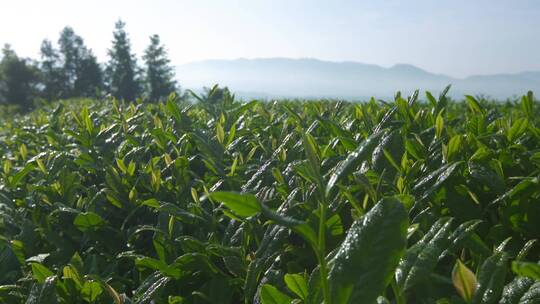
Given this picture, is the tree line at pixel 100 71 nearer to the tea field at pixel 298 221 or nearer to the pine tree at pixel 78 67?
the pine tree at pixel 78 67

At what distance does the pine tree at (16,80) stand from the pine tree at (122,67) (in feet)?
30.3

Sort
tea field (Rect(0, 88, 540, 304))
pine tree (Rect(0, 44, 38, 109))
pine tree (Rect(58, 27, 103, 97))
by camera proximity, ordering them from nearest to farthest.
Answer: tea field (Rect(0, 88, 540, 304)) < pine tree (Rect(0, 44, 38, 109)) < pine tree (Rect(58, 27, 103, 97))

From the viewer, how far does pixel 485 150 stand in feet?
4.83

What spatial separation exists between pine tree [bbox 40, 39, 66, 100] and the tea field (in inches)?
2271

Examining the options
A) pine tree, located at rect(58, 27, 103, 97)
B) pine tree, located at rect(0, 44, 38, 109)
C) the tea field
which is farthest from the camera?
pine tree, located at rect(58, 27, 103, 97)

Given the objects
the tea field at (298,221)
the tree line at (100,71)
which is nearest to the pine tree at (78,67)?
the tree line at (100,71)

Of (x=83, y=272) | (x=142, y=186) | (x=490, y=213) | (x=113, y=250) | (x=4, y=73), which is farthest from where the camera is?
(x=4, y=73)

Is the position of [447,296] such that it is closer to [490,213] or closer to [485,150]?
[490,213]

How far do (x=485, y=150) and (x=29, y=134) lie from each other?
2821mm

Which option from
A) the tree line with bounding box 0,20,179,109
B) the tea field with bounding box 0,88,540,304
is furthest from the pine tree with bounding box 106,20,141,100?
the tea field with bounding box 0,88,540,304

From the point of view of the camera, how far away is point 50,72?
5928cm

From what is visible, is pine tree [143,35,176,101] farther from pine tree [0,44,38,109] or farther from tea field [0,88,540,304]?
tea field [0,88,540,304]

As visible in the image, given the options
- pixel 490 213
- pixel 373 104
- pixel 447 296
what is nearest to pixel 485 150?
pixel 490 213

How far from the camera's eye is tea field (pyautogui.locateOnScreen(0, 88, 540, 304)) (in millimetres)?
869
